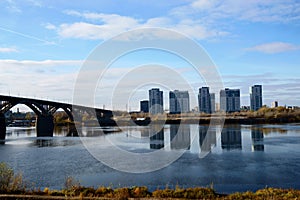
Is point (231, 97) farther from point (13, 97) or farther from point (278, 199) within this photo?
point (278, 199)

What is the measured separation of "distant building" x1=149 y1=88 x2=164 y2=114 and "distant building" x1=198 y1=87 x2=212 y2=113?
1371cm

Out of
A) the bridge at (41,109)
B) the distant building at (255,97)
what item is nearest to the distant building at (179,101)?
the bridge at (41,109)

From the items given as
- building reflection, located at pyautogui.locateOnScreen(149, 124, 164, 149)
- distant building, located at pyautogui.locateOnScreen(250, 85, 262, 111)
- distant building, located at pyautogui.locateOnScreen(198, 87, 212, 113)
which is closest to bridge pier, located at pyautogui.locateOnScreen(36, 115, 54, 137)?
building reflection, located at pyautogui.locateOnScreen(149, 124, 164, 149)

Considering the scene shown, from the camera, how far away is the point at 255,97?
141250mm

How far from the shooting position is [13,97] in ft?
160

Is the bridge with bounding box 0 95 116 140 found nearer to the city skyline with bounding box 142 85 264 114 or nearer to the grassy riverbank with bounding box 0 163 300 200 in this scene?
the city skyline with bounding box 142 85 264 114

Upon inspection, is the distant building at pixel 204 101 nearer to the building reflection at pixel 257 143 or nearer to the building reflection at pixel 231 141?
the building reflection at pixel 231 141

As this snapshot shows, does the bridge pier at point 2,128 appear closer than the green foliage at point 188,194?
No

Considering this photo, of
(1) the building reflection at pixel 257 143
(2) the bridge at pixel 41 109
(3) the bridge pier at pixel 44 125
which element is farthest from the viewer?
(3) the bridge pier at pixel 44 125

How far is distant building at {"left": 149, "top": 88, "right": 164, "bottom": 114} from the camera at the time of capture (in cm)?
9514

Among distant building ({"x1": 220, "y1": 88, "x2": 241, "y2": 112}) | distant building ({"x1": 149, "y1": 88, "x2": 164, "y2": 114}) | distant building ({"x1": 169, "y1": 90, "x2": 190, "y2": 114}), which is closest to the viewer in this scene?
distant building ({"x1": 169, "y1": 90, "x2": 190, "y2": 114})

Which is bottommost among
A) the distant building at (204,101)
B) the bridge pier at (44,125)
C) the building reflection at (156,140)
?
the building reflection at (156,140)

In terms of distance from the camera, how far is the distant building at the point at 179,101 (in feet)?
262

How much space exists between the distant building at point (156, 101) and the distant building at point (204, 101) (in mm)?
13707
